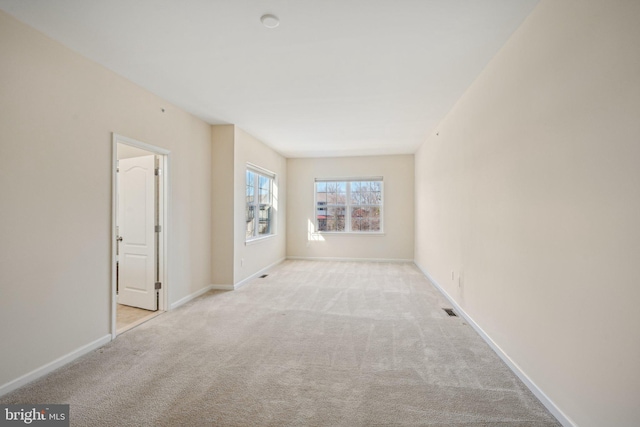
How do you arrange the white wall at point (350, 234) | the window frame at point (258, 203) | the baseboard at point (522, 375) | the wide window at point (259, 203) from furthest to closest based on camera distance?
the white wall at point (350, 234) < the wide window at point (259, 203) < the window frame at point (258, 203) < the baseboard at point (522, 375)

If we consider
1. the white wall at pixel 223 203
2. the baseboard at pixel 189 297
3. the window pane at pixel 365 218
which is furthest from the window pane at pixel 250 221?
the window pane at pixel 365 218

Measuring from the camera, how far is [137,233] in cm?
361

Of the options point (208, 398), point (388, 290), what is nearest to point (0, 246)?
point (208, 398)

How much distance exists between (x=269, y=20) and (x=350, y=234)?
5.46m

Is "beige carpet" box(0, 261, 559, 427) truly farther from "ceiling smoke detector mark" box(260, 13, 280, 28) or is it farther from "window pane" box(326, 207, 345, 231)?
"window pane" box(326, 207, 345, 231)

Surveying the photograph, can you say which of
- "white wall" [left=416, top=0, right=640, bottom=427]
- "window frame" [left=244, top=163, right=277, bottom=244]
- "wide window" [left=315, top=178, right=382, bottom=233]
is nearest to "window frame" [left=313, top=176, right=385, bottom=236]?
"wide window" [left=315, top=178, right=382, bottom=233]

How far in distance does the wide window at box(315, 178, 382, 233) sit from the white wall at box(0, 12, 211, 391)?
4.58m

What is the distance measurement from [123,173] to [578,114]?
4.46 m

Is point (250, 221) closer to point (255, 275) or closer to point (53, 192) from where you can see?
point (255, 275)

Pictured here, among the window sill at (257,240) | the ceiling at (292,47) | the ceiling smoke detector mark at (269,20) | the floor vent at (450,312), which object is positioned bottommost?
the floor vent at (450,312)

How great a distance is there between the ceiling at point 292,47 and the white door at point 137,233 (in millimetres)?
1039

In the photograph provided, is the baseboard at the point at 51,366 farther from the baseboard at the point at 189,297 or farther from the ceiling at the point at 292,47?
the ceiling at the point at 292,47

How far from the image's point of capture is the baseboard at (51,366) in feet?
6.34

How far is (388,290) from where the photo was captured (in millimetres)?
4438
